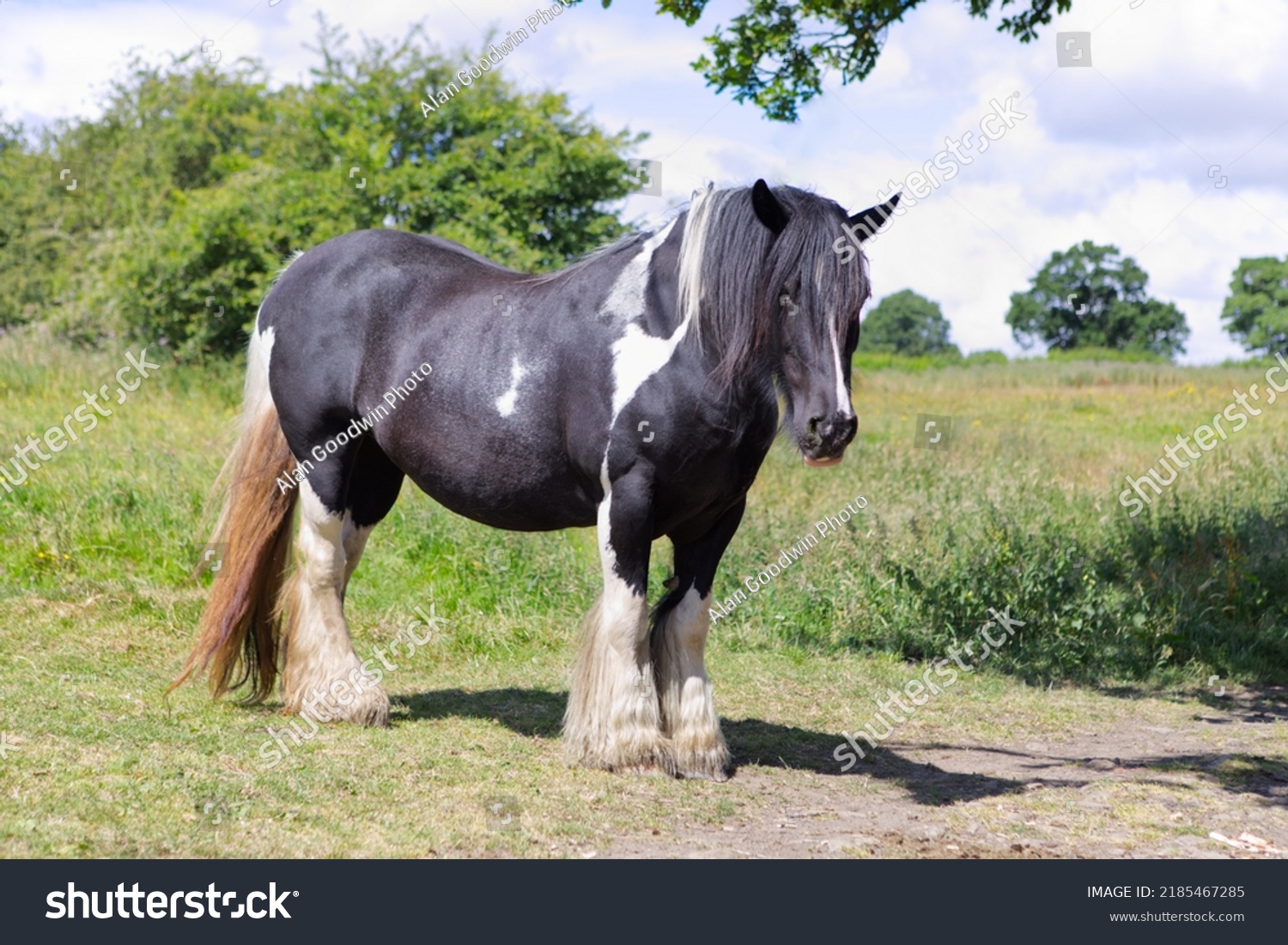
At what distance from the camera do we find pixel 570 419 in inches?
184

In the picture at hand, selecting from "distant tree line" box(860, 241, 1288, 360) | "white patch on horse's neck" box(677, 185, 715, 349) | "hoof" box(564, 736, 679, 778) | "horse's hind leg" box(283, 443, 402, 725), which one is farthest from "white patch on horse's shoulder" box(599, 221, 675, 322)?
"distant tree line" box(860, 241, 1288, 360)

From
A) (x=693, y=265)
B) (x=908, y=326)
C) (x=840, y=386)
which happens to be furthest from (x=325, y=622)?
(x=908, y=326)

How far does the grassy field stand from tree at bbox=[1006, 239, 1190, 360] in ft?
107

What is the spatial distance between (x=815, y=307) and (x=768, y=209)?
16.2 inches

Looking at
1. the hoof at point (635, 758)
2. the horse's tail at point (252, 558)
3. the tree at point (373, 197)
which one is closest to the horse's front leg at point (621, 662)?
the hoof at point (635, 758)

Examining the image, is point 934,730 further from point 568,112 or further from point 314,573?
point 568,112

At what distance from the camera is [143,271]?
15.8 meters

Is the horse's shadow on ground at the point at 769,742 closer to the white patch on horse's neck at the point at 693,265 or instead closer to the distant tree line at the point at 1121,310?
the white patch on horse's neck at the point at 693,265

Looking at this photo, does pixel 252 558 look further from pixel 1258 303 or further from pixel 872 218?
pixel 1258 303

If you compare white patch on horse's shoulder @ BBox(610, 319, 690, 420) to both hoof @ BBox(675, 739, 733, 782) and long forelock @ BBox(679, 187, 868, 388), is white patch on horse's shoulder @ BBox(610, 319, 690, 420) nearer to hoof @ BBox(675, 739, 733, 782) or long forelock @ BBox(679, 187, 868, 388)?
long forelock @ BBox(679, 187, 868, 388)

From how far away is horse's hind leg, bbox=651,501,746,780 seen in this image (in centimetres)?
476

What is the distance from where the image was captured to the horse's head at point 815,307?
403cm

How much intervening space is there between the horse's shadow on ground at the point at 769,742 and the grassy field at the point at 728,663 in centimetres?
3
